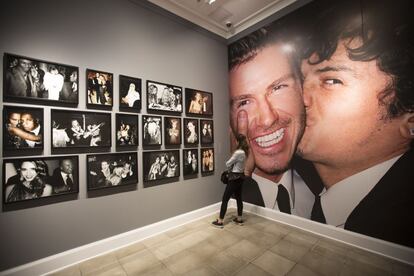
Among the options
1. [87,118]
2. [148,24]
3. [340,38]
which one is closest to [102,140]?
[87,118]

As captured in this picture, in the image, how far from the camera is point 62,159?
7.86 ft

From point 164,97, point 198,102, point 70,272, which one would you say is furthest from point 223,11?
point 70,272

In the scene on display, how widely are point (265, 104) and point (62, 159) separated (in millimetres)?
3527

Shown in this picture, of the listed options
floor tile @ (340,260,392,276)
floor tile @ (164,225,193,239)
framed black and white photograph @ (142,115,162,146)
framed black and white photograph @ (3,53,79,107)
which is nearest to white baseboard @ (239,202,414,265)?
floor tile @ (340,260,392,276)

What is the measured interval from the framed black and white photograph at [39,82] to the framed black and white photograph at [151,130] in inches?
38.8

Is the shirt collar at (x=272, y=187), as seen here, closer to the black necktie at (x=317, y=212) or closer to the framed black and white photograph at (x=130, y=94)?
the black necktie at (x=317, y=212)

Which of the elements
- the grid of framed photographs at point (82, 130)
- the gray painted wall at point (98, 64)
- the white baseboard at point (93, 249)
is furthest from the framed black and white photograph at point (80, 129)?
the white baseboard at point (93, 249)

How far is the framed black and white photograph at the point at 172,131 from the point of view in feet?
11.2

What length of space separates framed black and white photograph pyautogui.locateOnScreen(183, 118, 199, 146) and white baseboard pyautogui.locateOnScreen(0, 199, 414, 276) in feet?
4.56

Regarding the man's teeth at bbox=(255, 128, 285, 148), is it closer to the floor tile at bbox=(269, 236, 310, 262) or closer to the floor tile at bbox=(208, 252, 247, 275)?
the floor tile at bbox=(269, 236, 310, 262)

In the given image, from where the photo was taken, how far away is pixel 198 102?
3924 mm

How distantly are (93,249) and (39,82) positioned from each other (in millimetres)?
2279

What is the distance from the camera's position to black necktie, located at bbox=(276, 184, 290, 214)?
3521 millimetres

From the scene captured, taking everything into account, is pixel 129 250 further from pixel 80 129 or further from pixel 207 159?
pixel 207 159
